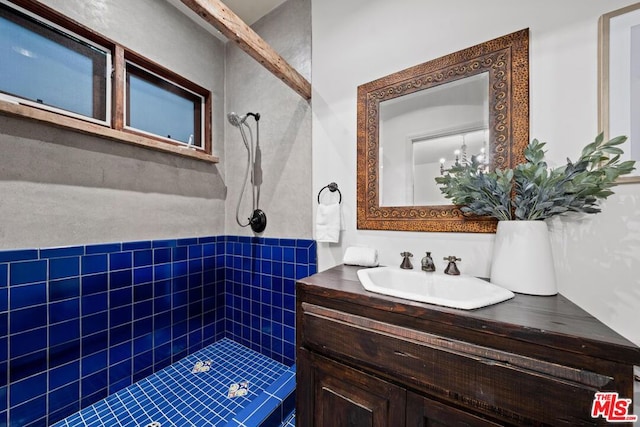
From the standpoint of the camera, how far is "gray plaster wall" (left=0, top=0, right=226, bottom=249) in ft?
3.68

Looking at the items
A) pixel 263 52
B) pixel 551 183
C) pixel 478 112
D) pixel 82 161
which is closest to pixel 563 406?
pixel 551 183

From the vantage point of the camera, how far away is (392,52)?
127 centimetres

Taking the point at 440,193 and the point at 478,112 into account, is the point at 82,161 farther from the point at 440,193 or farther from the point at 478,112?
the point at 478,112

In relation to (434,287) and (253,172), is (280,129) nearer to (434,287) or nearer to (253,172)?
(253,172)

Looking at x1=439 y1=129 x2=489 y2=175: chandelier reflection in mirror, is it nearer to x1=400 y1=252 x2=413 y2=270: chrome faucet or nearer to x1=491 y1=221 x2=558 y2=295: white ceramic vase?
x1=491 y1=221 x2=558 y2=295: white ceramic vase

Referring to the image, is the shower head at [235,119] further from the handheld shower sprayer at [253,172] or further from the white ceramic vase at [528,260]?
the white ceramic vase at [528,260]

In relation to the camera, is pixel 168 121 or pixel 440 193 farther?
pixel 168 121

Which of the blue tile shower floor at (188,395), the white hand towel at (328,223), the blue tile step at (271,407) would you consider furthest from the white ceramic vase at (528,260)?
the blue tile shower floor at (188,395)

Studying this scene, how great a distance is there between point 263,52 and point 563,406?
1627mm

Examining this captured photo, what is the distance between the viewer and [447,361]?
0.68 metres

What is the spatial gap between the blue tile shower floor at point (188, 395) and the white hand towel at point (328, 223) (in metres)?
0.93

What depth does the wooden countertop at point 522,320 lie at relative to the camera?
54cm

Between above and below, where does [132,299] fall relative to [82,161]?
below

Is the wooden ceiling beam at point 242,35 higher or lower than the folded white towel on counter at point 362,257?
higher
